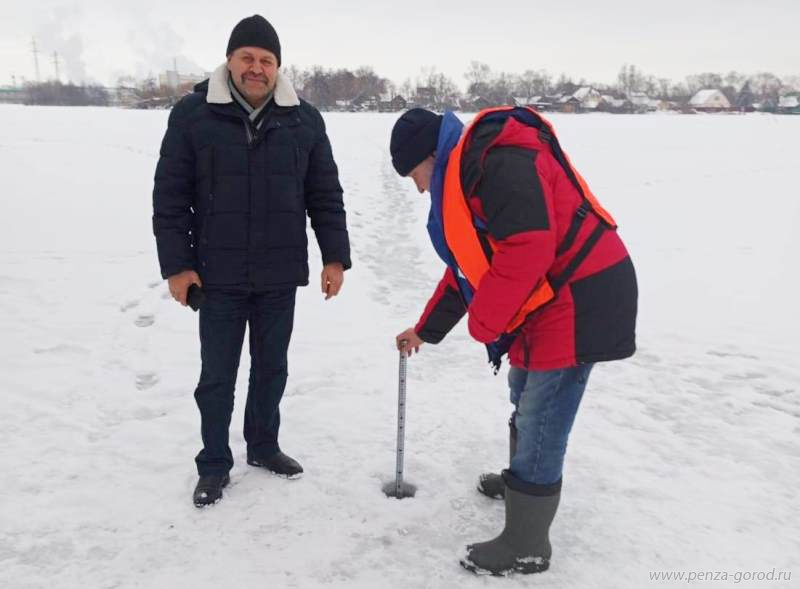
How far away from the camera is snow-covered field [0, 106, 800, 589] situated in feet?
A: 9.48

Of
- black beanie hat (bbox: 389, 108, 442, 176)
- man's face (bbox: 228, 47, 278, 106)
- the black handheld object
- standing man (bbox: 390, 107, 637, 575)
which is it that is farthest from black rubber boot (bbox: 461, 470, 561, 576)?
man's face (bbox: 228, 47, 278, 106)

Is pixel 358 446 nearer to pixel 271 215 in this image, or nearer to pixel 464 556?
pixel 464 556

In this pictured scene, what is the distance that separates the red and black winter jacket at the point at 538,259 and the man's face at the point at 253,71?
1245 mm

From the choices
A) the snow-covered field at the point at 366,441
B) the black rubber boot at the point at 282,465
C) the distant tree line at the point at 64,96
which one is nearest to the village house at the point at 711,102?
the distant tree line at the point at 64,96

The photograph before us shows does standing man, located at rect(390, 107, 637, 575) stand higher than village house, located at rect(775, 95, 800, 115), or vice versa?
village house, located at rect(775, 95, 800, 115)

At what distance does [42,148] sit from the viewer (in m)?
15.9

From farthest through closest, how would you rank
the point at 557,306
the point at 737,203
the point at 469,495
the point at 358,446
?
the point at 737,203, the point at 358,446, the point at 469,495, the point at 557,306

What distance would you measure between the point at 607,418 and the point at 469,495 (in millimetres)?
1328

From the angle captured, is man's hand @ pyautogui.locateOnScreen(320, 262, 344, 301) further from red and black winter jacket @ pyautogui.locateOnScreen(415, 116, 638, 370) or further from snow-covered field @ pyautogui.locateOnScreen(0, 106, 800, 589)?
red and black winter jacket @ pyautogui.locateOnScreen(415, 116, 638, 370)

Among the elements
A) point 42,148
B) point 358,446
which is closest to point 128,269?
point 358,446

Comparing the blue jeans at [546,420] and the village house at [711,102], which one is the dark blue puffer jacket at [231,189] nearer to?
the blue jeans at [546,420]

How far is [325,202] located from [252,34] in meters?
0.91

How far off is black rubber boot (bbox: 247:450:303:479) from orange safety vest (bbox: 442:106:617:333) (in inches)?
62.6

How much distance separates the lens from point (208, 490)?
3.24m
